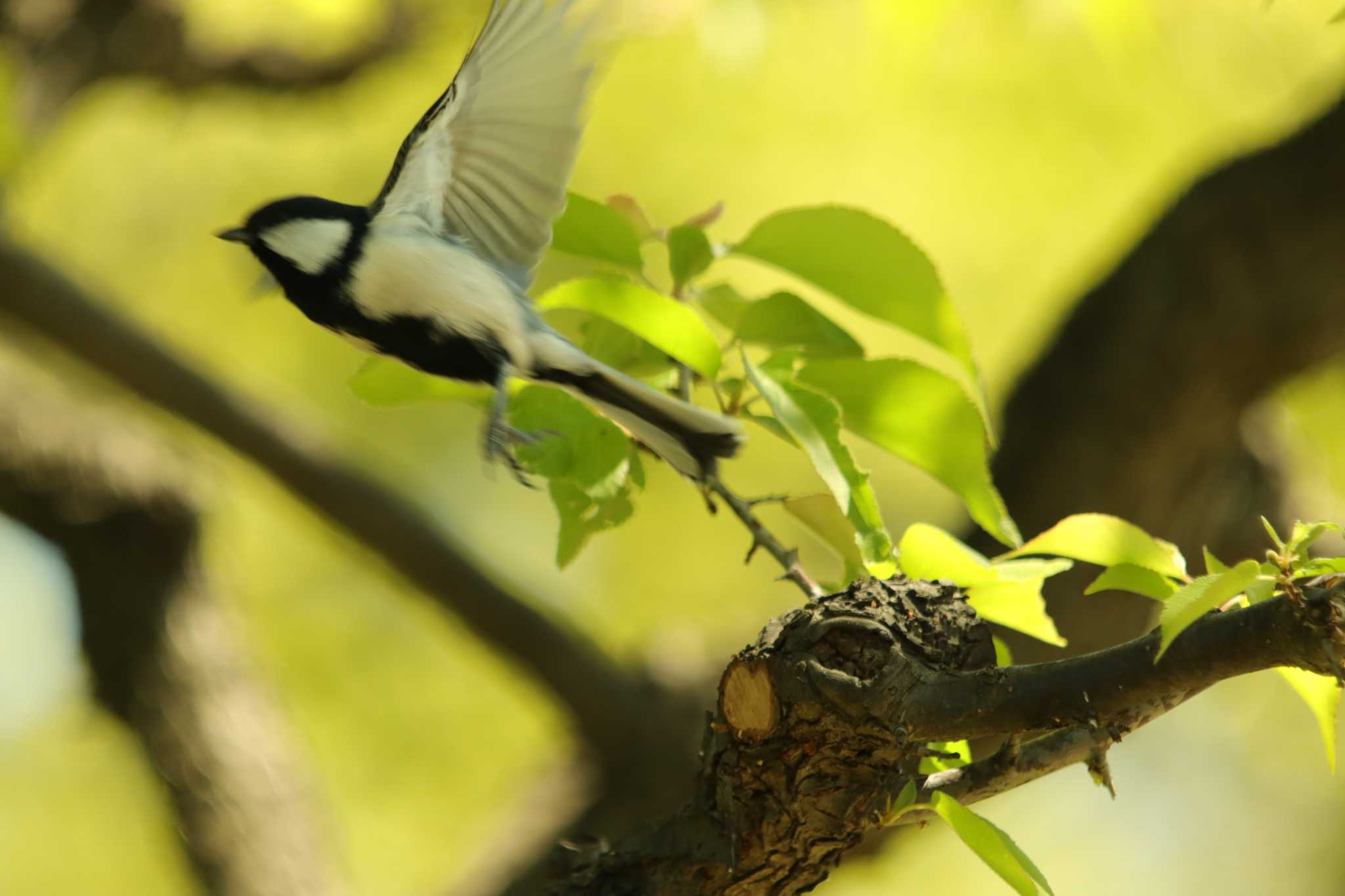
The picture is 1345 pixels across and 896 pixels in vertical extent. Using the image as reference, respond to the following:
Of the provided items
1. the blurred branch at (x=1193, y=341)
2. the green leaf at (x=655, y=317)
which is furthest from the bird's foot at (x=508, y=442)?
the blurred branch at (x=1193, y=341)

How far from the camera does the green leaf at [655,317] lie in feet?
2.85

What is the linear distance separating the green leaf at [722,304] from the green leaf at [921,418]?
0.11m

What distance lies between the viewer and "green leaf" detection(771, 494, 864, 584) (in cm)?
91

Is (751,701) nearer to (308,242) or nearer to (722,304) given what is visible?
(722,304)

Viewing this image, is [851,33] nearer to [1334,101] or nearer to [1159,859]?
[1334,101]

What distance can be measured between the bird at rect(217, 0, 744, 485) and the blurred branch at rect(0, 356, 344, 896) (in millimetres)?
1493

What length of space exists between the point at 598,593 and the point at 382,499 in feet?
→ 7.22

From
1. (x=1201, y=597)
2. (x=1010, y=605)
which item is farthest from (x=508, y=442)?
(x=1201, y=597)

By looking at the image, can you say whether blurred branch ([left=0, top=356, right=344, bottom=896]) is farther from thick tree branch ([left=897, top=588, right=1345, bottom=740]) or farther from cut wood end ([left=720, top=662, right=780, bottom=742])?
thick tree branch ([left=897, top=588, right=1345, bottom=740])

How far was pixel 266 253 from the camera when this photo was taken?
36.6 inches

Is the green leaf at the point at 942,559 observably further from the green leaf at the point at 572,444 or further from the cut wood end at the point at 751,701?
the green leaf at the point at 572,444

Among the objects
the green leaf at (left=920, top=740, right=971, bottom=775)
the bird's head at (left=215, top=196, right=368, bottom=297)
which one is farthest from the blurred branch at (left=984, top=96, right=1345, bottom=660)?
the bird's head at (left=215, top=196, right=368, bottom=297)

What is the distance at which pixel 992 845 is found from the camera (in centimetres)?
75

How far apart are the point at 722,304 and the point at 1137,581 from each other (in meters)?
0.38
